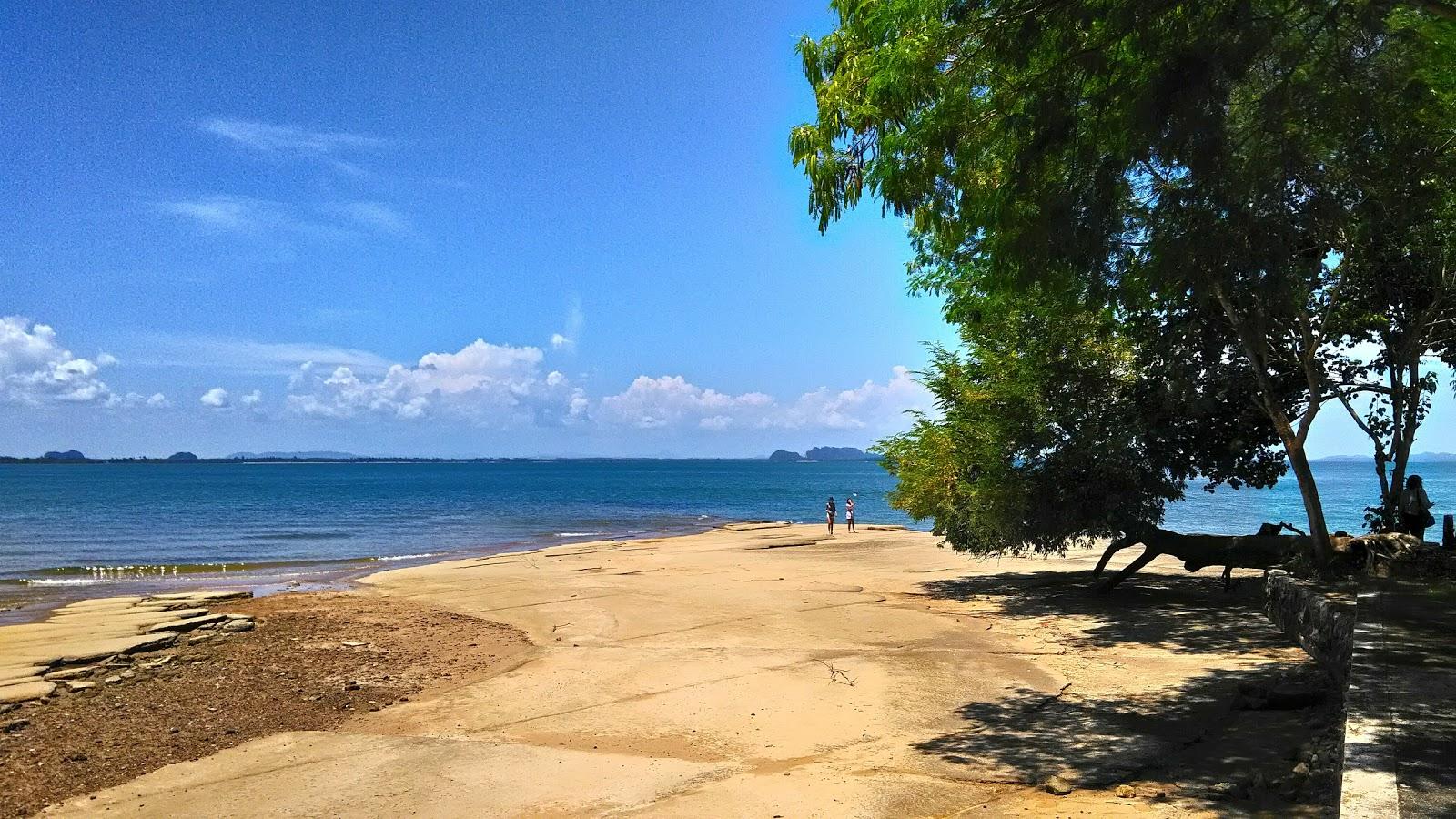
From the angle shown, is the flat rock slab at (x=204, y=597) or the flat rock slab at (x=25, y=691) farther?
the flat rock slab at (x=204, y=597)

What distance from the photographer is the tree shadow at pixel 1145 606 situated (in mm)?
11867

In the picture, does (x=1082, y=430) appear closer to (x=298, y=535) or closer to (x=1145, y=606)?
(x=1145, y=606)

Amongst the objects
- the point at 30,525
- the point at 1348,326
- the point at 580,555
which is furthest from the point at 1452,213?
the point at 30,525

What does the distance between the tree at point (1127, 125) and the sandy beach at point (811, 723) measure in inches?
147

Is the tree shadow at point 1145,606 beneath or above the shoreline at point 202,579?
above

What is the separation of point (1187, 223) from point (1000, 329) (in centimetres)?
910

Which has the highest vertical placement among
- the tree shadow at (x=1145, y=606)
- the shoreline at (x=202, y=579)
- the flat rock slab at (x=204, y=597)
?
the tree shadow at (x=1145, y=606)

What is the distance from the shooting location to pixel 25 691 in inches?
406

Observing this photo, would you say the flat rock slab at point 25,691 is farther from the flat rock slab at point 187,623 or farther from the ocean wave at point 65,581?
the ocean wave at point 65,581

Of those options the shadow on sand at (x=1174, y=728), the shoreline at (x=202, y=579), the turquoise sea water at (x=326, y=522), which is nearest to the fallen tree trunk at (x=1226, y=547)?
the shadow on sand at (x=1174, y=728)

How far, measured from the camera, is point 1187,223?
6.79 metres

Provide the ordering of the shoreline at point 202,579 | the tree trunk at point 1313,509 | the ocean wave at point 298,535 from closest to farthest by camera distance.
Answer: the tree trunk at point 1313,509
the shoreline at point 202,579
the ocean wave at point 298,535

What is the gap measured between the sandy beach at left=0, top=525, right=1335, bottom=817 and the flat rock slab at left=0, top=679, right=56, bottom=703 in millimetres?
581

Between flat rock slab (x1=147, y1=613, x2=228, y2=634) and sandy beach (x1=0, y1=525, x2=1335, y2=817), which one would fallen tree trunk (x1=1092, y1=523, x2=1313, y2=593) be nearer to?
sandy beach (x1=0, y1=525, x2=1335, y2=817)
